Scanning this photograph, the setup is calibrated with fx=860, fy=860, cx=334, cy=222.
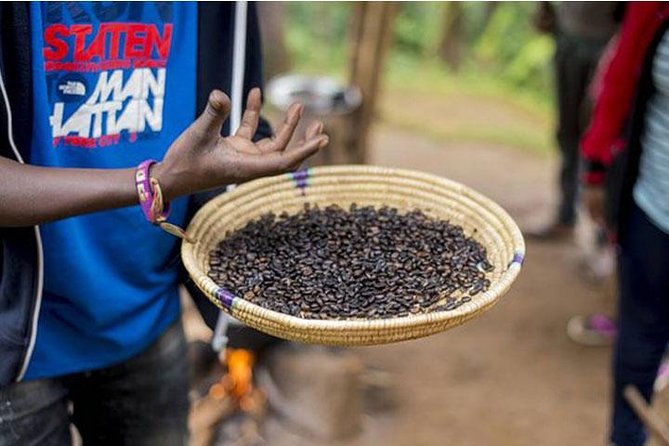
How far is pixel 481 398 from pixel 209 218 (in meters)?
2.24

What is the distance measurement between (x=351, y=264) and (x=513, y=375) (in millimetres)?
2346

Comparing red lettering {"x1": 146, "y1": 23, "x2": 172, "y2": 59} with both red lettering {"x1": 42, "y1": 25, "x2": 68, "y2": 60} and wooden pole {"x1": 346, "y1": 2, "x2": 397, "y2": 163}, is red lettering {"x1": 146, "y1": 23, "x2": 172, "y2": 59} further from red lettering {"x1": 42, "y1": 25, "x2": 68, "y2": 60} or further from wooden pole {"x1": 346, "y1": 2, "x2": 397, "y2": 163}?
wooden pole {"x1": 346, "y1": 2, "x2": 397, "y2": 163}

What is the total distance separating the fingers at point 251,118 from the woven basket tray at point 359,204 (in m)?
0.28

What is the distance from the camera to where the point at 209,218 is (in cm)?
182

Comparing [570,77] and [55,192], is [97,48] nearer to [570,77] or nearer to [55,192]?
[55,192]

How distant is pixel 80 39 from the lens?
1636 millimetres

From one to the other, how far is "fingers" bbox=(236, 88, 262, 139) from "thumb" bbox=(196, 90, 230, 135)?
102 mm

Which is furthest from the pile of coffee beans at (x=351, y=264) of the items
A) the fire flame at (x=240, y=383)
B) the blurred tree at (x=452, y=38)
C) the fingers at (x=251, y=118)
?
the blurred tree at (x=452, y=38)

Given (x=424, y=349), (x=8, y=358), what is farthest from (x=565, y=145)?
(x=8, y=358)

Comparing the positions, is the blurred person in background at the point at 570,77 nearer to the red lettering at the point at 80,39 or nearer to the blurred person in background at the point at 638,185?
the blurred person in background at the point at 638,185

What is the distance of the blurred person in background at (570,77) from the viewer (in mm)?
4035

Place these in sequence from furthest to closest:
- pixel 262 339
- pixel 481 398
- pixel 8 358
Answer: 1. pixel 481 398
2. pixel 262 339
3. pixel 8 358

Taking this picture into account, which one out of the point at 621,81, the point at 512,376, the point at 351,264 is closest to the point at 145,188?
the point at 351,264

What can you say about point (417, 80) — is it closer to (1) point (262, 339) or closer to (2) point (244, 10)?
(1) point (262, 339)
